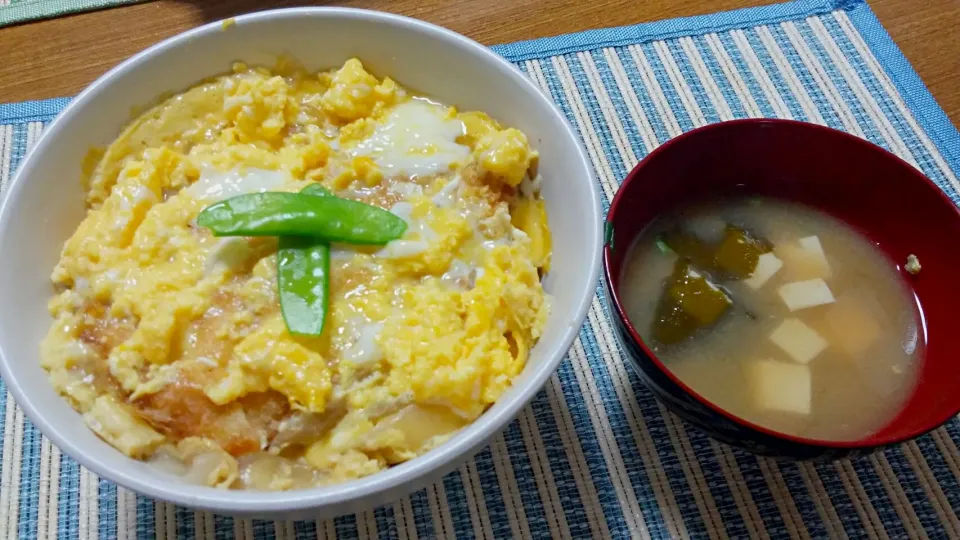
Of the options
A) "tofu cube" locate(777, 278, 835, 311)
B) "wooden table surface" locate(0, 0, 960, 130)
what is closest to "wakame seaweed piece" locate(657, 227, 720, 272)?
"tofu cube" locate(777, 278, 835, 311)

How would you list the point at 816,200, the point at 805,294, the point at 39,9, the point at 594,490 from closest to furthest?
the point at 594,490
the point at 805,294
the point at 816,200
the point at 39,9

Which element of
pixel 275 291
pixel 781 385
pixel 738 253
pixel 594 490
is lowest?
pixel 594 490

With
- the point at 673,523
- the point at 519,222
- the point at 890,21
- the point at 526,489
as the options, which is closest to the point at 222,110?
the point at 519,222

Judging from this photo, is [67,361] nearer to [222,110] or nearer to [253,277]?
[253,277]

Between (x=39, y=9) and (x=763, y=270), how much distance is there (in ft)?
6.32

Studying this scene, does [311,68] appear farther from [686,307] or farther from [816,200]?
[816,200]

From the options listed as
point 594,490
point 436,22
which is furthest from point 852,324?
point 436,22

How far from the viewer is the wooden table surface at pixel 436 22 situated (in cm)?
181

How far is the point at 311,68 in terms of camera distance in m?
1.45

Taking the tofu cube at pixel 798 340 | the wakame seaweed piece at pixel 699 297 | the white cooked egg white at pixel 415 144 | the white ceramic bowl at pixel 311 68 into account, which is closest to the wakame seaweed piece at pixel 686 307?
the wakame seaweed piece at pixel 699 297

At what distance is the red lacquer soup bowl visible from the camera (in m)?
1.21

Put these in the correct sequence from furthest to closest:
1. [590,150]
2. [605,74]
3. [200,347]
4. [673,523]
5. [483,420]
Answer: [605,74], [590,150], [673,523], [200,347], [483,420]

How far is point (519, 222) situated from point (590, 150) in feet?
1.65

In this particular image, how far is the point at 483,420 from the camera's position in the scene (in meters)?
1.01
